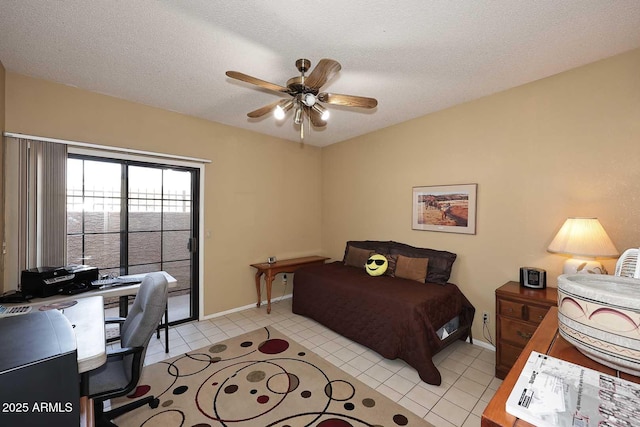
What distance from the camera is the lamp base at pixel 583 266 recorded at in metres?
2.06

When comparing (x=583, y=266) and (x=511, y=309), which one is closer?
(x=583, y=266)

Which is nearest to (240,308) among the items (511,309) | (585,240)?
(511,309)

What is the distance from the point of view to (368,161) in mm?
4133

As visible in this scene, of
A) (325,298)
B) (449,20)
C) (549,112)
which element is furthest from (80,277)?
(549,112)

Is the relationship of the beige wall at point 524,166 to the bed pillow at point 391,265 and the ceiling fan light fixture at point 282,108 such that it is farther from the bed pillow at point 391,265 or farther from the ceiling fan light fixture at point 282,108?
the ceiling fan light fixture at point 282,108

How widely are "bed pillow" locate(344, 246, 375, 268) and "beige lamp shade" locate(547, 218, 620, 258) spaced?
2.02 metres

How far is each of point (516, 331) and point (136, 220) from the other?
13.4 feet

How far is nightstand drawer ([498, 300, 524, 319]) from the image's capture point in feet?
7.47

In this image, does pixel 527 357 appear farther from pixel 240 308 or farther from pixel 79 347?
pixel 240 308

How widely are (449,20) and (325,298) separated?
9.38 ft

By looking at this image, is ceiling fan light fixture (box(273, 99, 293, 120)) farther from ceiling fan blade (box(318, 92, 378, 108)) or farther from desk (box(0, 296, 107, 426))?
desk (box(0, 296, 107, 426))

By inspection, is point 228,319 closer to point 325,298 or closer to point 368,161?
point 325,298

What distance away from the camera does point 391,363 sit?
2580 millimetres

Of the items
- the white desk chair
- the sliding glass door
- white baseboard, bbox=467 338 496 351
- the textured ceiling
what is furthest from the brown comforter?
the textured ceiling
